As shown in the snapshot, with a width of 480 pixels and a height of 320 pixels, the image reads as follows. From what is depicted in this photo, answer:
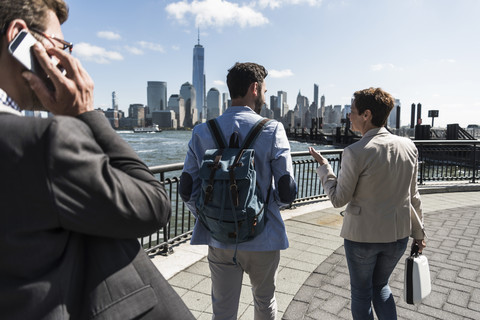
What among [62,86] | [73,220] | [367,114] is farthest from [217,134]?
[73,220]

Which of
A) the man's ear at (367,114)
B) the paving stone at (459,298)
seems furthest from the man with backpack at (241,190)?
the paving stone at (459,298)

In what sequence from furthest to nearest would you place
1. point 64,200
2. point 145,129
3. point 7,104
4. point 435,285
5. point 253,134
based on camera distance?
1. point 145,129
2. point 435,285
3. point 253,134
4. point 7,104
5. point 64,200

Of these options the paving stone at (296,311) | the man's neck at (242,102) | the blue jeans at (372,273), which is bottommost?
the paving stone at (296,311)

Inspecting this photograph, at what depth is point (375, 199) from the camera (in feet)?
7.43

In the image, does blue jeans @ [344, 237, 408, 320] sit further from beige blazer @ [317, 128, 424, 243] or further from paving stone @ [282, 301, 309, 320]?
paving stone @ [282, 301, 309, 320]

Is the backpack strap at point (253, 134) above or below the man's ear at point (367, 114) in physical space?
below

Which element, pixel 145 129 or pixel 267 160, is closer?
pixel 267 160

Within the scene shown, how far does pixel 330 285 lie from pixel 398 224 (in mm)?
1587

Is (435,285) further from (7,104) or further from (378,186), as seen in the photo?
(7,104)

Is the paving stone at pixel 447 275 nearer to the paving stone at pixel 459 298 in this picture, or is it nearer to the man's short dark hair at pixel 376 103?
the paving stone at pixel 459 298

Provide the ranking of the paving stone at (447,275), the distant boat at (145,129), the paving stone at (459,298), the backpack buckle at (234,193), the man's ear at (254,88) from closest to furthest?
1. the backpack buckle at (234,193)
2. the man's ear at (254,88)
3. the paving stone at (459,298)
4. the paving stone at (447,275)
5. the distant boat at (145,129)

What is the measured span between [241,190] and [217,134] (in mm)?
425

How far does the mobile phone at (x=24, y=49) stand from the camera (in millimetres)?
919

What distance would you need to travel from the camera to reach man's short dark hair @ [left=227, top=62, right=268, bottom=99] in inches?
83.0
